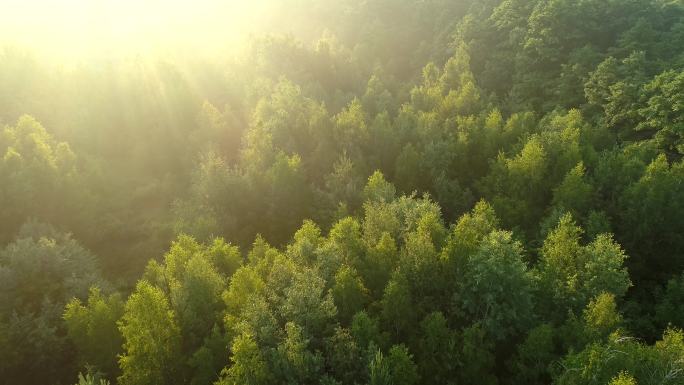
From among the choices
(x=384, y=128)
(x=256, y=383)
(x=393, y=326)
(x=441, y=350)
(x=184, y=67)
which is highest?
(x=184, y=67)

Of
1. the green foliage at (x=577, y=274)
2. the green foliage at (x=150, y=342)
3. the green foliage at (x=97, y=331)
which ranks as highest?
the green foliage at (x=97, y=331)

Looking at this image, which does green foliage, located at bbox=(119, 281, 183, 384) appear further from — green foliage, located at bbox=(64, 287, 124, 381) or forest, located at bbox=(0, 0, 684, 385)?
green foliage, located at bbox=(64, 287, 124, 381)

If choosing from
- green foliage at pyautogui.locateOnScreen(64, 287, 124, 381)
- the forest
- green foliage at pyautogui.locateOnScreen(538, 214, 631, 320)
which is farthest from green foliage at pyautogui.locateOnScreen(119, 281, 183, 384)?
green foliage at pyautogui.locateOnScreen(538, 214, 631, 320)

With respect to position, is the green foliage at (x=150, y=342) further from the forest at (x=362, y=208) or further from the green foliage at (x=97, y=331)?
the green foliage at (x=97, y=331)

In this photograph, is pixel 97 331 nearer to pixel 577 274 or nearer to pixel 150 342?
pixel 150 342

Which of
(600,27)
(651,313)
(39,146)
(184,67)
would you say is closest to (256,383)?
(651,313)

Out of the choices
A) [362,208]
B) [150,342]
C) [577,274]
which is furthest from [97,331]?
[577,274]

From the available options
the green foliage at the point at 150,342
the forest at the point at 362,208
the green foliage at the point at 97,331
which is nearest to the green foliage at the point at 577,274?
the forest at the point at 362,208

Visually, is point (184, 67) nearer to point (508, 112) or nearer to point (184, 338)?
point (508, 112)
